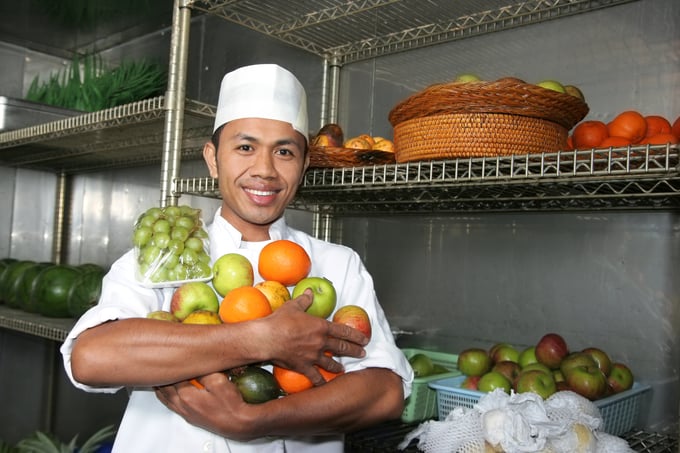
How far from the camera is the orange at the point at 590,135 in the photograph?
4.60 ft

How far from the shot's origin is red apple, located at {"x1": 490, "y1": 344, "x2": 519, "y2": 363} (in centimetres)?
170

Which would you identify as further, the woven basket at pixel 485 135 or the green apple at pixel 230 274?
the woven basket at pixel 485 135

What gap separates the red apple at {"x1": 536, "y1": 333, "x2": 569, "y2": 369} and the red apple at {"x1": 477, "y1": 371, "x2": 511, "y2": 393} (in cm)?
12

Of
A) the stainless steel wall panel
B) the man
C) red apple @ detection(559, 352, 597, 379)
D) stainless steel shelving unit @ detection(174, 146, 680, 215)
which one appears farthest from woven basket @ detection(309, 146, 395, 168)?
the stainless steel wall panel

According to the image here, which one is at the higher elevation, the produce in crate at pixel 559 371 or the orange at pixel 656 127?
the orange at pixel 656 127

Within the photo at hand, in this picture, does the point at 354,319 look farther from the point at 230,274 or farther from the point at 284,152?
the point at 284,152

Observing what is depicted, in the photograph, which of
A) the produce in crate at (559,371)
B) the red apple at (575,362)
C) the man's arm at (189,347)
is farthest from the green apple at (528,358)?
the man's arm at (189,347)

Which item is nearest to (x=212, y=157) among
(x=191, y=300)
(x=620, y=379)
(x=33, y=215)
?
(x=191, y=300)

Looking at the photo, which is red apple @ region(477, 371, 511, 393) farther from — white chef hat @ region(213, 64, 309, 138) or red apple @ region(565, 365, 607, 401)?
white chef hat @ region(213, 64, 309, 138)

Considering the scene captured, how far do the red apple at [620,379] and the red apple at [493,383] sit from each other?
0.81 ft

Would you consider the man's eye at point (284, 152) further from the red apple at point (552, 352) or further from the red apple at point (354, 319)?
the red apple at point (552, 352)

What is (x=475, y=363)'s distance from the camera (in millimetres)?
1661

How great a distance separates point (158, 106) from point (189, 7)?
1.01ft

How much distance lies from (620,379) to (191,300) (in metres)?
1.05
